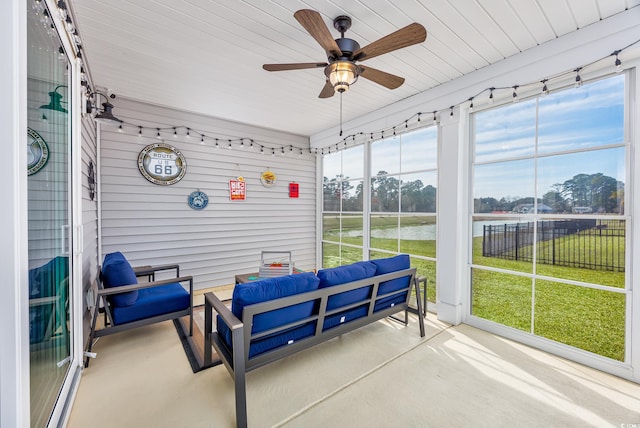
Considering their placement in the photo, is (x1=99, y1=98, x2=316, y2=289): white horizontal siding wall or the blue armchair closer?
the blue armchair

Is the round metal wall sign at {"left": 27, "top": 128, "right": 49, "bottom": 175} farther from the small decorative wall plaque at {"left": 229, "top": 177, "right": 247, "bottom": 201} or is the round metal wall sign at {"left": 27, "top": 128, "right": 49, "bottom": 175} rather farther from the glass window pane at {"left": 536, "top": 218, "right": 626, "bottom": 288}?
the glass window pane at {"left": 536, "top": 218, "right": 626, "bottom": 288}

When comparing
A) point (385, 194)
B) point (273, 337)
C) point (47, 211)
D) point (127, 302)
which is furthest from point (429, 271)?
point (47, 211)

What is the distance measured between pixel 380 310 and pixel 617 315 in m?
2.10

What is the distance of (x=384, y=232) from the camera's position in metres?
4.38

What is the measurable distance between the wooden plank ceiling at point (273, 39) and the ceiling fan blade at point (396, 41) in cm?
44

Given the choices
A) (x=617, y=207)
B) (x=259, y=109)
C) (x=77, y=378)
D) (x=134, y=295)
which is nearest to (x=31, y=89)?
(x=134, y=295)

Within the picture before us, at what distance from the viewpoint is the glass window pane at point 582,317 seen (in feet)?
7.72

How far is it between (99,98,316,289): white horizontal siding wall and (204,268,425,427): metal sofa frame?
7.97ft

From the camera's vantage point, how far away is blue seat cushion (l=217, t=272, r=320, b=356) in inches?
73.2

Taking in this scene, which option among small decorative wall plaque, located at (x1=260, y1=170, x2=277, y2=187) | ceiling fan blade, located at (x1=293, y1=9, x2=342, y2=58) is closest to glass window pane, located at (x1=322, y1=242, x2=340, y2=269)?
small decorative wall plaque, located at (x1=260, y1=170, x2=277, y2=187)

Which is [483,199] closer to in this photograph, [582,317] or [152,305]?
[582,317]

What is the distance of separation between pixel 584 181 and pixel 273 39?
10.5 ft

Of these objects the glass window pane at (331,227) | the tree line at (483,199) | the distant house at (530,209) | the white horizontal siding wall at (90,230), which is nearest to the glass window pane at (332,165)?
the tree line at (483,199)

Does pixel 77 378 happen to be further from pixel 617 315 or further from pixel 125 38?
pixel 617 315
